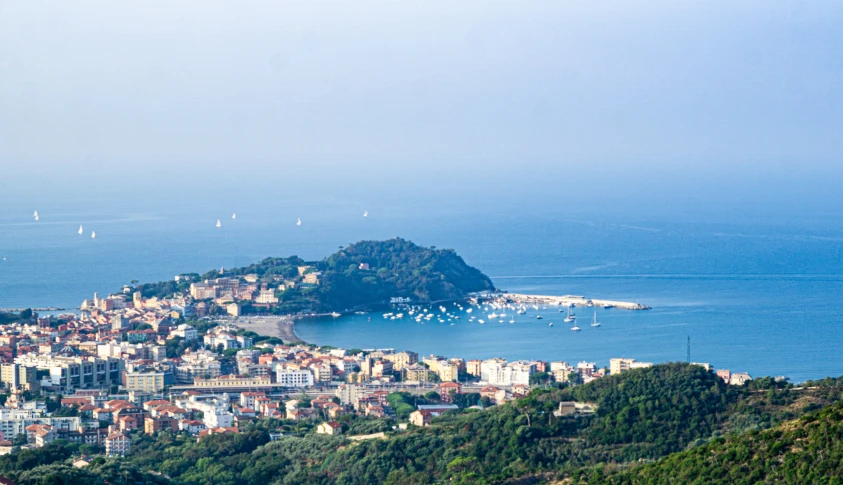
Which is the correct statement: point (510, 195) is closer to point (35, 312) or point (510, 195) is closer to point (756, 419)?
point (35, 312)

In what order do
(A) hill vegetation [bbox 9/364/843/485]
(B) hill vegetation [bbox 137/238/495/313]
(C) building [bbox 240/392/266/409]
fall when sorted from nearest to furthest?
(A) hill vegetation [bbox 9/364/843/485] → (C) building [bbox 240/392/266/409] → (B) hill vegetation [bbox 137/238/495/313]

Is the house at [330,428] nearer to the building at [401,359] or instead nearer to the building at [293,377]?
the building at [293,377]

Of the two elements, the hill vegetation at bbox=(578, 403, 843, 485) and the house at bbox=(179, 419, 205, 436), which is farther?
the house at bbox=(179, 419, 205, 436)

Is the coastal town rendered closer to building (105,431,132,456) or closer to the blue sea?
building (105,431,132,456)

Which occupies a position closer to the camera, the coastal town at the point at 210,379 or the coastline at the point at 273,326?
the coastal town at the point at 210,379

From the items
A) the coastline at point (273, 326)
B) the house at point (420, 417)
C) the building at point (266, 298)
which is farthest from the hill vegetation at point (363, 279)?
the house at point (420, 417)

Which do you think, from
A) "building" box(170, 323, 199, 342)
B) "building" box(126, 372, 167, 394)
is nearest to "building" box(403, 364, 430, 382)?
"building" box(126, 372, 167, 394)

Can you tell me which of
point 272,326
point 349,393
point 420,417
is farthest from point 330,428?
point 272,326
